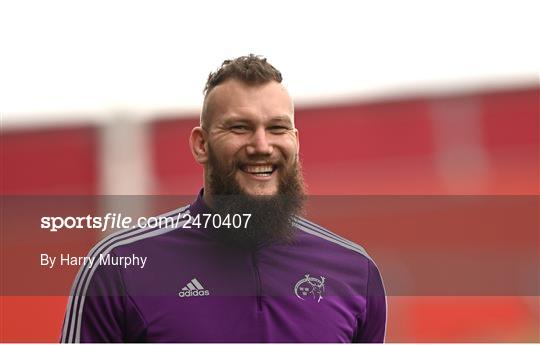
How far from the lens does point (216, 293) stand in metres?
2.54

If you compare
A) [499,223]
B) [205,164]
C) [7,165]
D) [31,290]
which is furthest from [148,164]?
[205,164]

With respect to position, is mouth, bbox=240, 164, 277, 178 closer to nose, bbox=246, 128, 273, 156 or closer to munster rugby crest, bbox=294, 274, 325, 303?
nose, bbox=246, 128, 273, 156

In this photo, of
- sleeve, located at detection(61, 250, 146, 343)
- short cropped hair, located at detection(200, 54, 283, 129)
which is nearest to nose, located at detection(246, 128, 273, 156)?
short cropped hair, located at detection(200, 54, 283, 129)

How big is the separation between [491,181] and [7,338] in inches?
186

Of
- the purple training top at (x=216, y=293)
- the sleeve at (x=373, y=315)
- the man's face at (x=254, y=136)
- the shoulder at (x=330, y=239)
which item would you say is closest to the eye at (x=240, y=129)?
the man's face at (x=254, y=136)

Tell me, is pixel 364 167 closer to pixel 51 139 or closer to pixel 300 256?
pixel 51 139

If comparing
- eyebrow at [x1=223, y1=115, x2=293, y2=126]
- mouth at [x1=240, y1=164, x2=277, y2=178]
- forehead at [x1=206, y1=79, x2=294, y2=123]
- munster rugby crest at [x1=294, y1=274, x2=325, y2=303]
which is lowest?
munster rugby crest at [x1=294, y1=274, x2=325, y2=303]

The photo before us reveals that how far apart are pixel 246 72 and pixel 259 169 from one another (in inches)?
13.4

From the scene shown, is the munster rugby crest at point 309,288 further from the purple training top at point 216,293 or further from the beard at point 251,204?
the beard at point 251,204

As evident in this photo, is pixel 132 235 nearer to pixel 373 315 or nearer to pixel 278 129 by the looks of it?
pixel 278 129

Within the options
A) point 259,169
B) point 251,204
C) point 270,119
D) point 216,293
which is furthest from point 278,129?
point 216,293

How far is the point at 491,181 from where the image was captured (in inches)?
309

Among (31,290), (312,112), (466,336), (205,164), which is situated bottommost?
(466,336)

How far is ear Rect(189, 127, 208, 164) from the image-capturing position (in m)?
2.77
